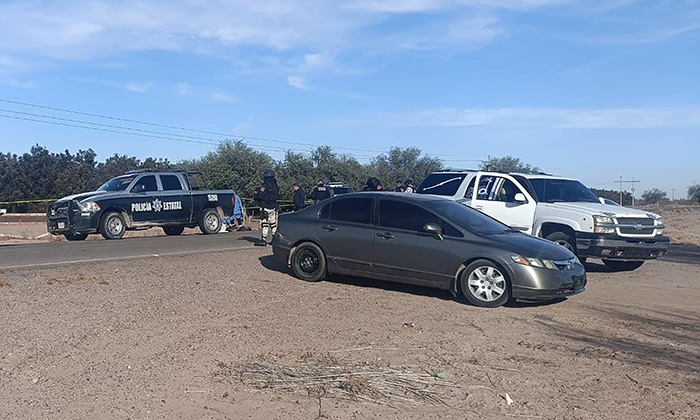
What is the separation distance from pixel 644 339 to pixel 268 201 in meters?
10.3

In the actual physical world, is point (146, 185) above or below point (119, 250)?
above

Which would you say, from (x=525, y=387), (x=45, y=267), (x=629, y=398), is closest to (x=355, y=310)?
(x=525, y=387)

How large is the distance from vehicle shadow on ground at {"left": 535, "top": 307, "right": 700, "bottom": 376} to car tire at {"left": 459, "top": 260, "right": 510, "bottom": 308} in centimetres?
81

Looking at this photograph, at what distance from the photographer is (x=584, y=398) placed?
5781 millimetres

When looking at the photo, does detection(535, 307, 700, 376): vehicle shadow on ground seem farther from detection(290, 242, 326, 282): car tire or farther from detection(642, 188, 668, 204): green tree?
detection(642, 188, 668, 204): green tree

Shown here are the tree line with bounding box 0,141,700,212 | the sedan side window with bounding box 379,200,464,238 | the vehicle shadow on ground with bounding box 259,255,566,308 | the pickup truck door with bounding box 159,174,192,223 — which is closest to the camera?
the vehicle shadow on ground with bounding box 259,255,566,308

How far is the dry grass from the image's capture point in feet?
18.8

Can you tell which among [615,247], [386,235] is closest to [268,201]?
[386,235]

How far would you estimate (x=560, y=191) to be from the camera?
14945 mm

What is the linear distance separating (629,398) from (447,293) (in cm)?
485

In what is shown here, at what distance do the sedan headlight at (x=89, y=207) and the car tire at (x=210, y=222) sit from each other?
137 inches

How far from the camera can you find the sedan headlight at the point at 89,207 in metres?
18.9

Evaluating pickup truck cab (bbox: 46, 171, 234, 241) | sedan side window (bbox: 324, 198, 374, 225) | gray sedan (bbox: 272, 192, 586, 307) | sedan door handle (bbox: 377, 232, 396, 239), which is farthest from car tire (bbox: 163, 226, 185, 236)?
sedan door handle (bbox: 377, 232, 396, 239)

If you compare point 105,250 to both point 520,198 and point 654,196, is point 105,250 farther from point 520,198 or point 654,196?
point 654,196
